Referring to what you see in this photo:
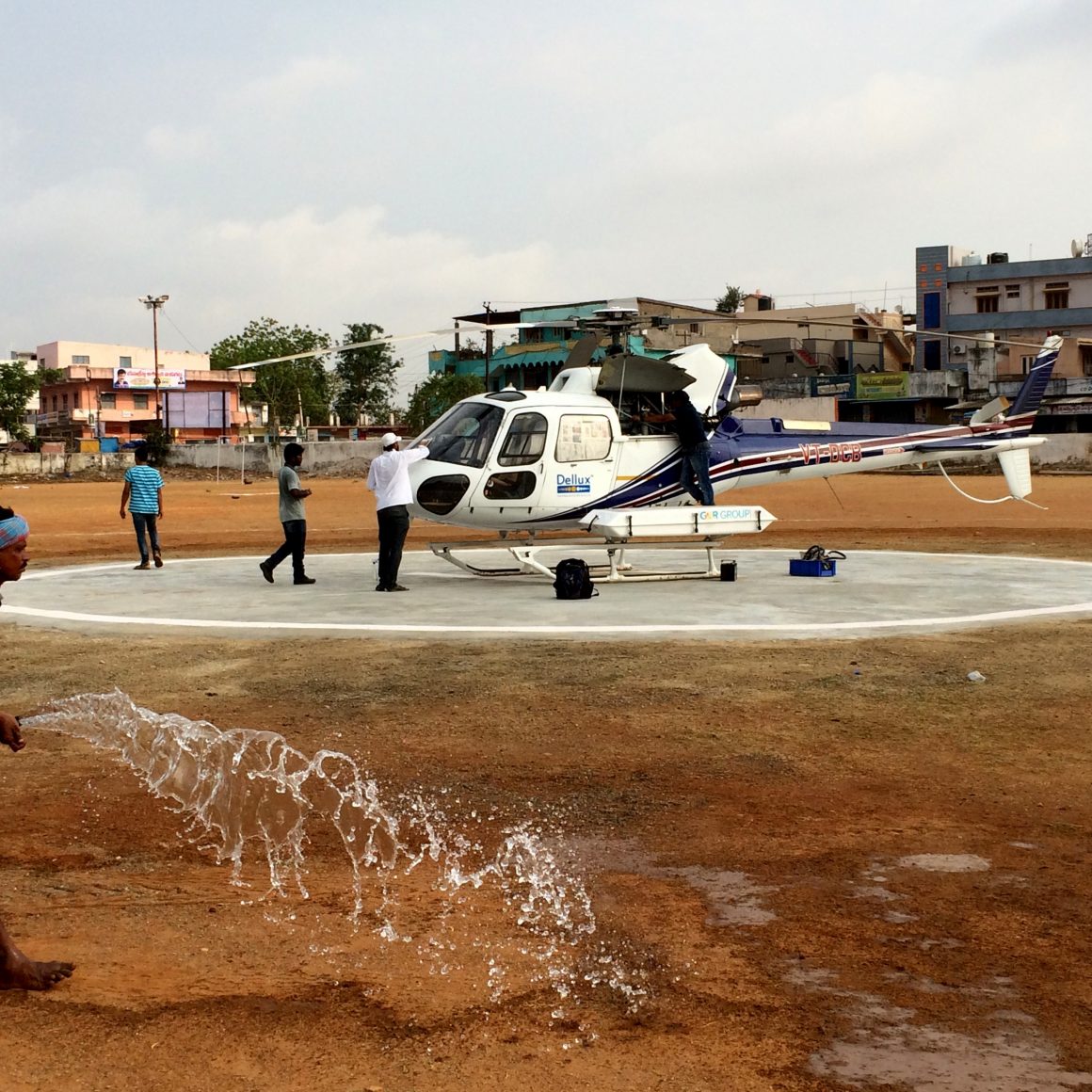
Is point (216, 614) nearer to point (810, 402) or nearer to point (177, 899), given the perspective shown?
point (177, 899)

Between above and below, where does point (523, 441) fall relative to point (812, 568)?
above

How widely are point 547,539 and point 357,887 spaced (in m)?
19.9

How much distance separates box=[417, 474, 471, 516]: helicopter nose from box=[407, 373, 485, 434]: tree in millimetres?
67353

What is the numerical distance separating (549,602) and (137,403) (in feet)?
335

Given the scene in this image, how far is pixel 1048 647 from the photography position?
1099 centimetres

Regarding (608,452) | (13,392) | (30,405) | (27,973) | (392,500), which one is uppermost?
(30,405)

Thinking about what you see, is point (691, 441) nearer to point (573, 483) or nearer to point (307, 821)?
point (573, 483)

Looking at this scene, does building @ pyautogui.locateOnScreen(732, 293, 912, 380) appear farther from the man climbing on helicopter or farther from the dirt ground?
the dirt ground

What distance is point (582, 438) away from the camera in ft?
52.0

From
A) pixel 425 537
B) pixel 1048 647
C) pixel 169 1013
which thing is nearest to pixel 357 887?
pixel 169 1013

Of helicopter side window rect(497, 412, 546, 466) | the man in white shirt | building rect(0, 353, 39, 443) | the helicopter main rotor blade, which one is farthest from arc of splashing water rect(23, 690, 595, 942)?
building rect(0, 353, 39, 443)

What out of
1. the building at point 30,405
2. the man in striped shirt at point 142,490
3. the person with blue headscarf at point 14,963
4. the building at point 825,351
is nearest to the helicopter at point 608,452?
the man in striped shirt at point 142,490

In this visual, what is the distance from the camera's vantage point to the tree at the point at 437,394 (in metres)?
83.4

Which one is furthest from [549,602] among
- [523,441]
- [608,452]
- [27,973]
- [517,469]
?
[27,973]
